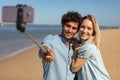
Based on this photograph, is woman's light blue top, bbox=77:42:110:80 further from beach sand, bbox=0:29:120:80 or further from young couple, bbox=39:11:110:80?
beach sand, bbox=0:29:120:80

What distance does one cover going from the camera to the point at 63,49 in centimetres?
280

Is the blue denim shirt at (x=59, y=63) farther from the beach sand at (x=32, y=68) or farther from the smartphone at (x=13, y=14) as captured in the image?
the beach sand at (x=32, y=68)

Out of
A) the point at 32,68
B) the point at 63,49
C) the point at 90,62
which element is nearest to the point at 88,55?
the point at 90,62

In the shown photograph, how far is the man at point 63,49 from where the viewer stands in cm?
277

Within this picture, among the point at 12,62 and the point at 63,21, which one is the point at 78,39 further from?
the point at 12,62

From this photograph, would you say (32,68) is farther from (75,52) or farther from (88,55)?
(88,55)

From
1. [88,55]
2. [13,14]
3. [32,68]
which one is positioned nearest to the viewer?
[13,14]

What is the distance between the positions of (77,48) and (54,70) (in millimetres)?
272

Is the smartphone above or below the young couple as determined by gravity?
above

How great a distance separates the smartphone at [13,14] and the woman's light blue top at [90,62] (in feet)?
3.47

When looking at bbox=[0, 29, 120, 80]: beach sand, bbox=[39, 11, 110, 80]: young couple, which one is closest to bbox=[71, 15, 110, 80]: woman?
bbox=[39, 11, 110, 80]: young couple

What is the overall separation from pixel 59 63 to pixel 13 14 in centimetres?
112

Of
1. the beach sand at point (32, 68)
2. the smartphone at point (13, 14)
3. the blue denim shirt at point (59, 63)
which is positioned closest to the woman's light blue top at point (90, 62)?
the blue denim shirt at point (59, 63)

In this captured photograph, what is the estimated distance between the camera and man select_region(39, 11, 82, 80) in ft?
9.07
